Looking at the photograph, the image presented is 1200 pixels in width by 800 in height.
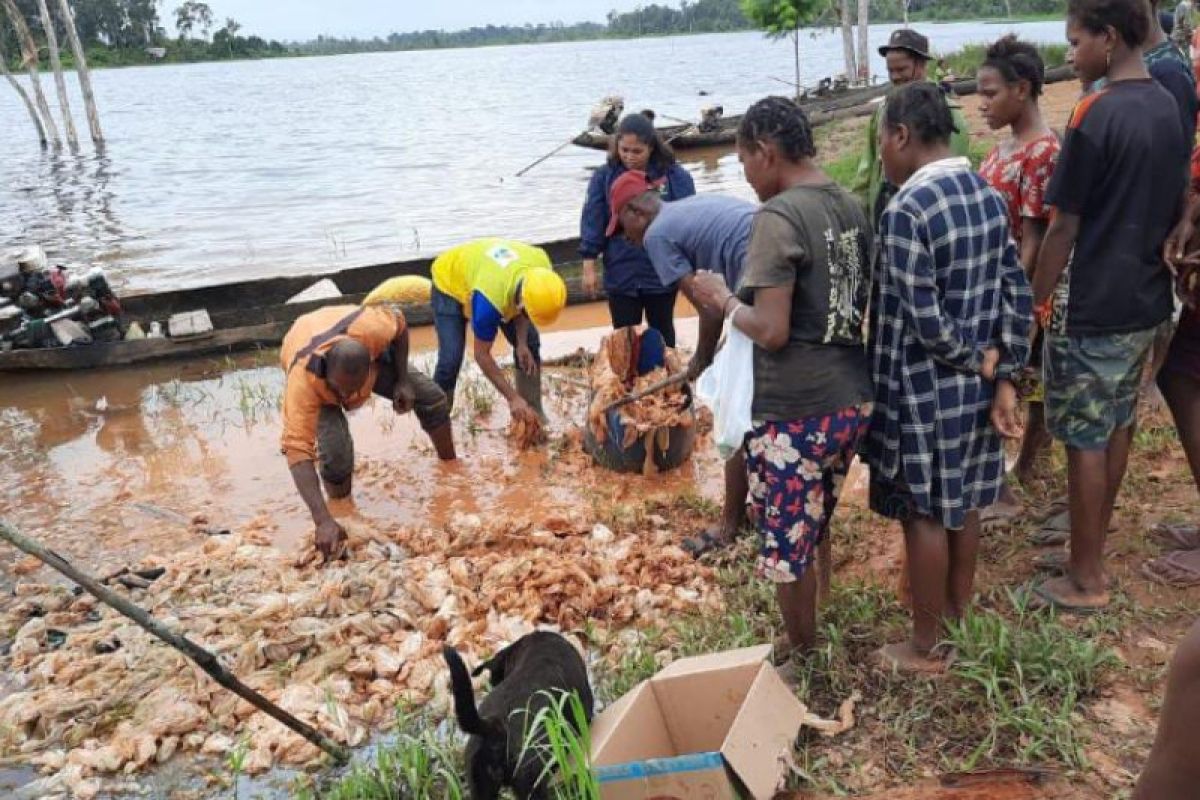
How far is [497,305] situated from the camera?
211 inches

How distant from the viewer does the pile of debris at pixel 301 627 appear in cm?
343

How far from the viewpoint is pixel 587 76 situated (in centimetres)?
5953

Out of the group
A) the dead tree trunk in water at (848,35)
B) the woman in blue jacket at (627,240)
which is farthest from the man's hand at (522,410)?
the dead tree trunk in water at (848,35)

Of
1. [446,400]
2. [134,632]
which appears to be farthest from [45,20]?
[134,632]

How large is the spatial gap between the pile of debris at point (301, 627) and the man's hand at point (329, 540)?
0.25 ft

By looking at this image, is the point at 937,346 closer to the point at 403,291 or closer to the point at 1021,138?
the point at 1021,138

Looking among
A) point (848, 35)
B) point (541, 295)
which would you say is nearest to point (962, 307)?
point (541, 295)

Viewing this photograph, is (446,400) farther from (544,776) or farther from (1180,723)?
(1180,723)

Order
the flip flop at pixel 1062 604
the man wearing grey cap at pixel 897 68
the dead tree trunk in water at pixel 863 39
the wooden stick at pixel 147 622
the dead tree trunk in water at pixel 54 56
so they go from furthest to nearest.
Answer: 1. the dead tree trunk in water at pixel 863 39
2. the dead tree trunk in water at pixel 54 56
3. the man wearing grey cap at pixel 897 68
4. the flip flop at pixel 1062 604
5. the wooden stick at pixel 147 622

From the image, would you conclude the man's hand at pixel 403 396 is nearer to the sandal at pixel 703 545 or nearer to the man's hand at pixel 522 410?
the man's hand at pixel 522 410

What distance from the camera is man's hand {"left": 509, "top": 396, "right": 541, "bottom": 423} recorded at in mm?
5852

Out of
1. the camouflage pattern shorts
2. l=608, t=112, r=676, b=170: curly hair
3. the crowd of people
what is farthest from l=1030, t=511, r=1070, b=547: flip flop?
l=608, t=112, r=676, b=170: curly hair

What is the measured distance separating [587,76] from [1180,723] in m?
61.8

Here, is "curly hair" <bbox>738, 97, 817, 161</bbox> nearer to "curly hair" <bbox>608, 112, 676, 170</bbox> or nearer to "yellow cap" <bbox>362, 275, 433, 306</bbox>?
"curly hair" <bbox>608, 112, 676, 170</bbox>
